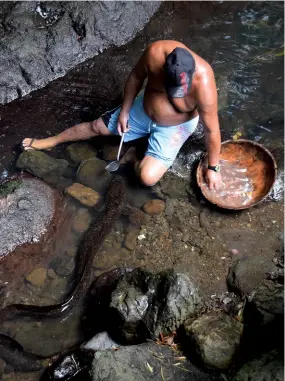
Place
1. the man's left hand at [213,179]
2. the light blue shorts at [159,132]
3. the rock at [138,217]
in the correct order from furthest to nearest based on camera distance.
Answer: the rock at [138,217] → the man's left hand at [213,179] → the light blue shorts at [159,132]

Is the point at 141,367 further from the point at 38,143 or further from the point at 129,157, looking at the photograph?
the point at 38,143

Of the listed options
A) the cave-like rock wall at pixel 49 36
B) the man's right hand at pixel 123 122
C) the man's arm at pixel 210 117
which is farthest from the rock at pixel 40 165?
the man's arm at pixel 210 117

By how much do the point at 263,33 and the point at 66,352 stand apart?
21.3 ft

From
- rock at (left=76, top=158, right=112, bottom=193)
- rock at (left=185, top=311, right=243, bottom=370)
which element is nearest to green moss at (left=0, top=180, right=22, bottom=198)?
rock at (left=76, top=158, right=112, bottom=193)

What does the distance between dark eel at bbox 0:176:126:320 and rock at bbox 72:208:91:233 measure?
0.30ft

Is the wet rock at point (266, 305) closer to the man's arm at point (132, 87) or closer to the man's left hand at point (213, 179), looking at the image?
the man's left hand at point (213, 179)

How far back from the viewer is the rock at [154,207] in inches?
202

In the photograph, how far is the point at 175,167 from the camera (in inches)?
215

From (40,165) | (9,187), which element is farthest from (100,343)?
(40,165)

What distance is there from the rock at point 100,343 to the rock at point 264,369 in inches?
50.2

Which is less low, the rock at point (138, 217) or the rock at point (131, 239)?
the rock at point (138, 217)

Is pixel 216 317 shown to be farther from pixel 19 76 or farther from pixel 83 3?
pixel 83 3

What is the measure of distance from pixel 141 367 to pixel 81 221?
2.08 metres

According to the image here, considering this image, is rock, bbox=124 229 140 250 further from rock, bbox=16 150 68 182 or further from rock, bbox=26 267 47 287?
rock, bbox=16 150 68 182
